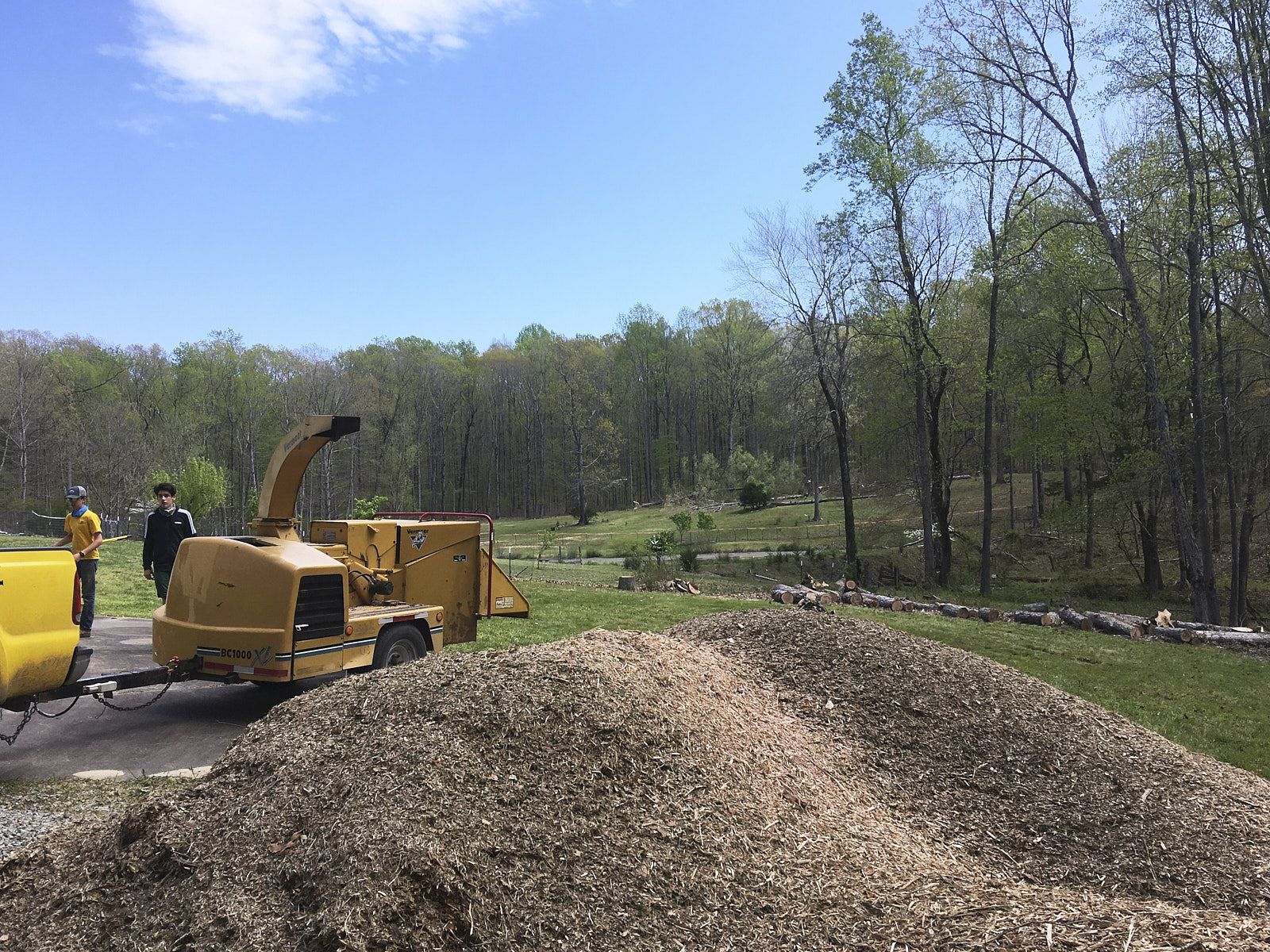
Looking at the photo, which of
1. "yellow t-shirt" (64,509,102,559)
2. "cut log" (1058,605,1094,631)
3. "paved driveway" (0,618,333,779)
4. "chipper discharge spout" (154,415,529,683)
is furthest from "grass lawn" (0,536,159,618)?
"cut log" (1058,605,1094,631)

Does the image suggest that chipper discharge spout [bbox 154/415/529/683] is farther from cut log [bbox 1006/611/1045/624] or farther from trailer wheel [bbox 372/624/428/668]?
cut log [bbox 1006/611/1045/624]

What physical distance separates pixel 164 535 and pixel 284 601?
442 cm

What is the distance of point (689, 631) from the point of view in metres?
7.79

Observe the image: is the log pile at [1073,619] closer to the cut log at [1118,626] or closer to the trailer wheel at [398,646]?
the cut log at [1118,626]

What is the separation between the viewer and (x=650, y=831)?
12.0 ft

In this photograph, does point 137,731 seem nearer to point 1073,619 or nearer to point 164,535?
point 164,535

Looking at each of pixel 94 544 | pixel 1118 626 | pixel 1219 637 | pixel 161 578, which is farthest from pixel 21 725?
pixel 1219 637

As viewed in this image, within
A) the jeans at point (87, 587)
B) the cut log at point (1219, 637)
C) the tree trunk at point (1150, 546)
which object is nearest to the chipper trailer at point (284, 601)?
the jeans at point (87, 587)

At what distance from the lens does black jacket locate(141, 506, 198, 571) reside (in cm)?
966

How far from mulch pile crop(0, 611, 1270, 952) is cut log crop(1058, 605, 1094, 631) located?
9.50 metres

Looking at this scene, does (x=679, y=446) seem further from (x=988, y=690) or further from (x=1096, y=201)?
(x=988, y=690)

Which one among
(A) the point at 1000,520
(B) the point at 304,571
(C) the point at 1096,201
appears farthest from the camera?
(A) the point at 1000,520

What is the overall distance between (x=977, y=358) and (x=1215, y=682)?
16054 millimetres

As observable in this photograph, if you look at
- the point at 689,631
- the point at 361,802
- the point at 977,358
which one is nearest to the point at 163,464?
the point at 977,358
